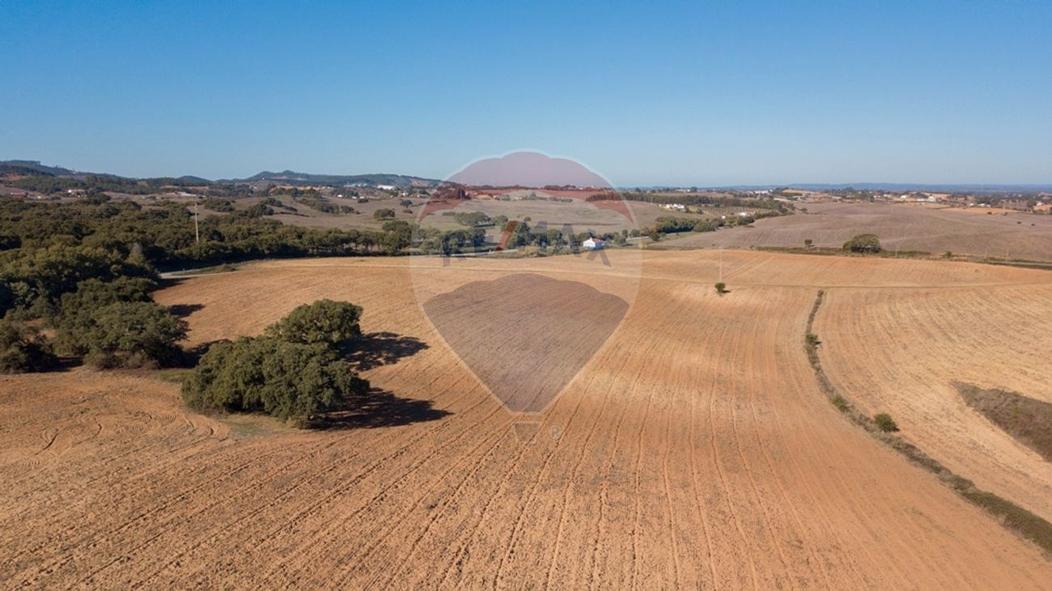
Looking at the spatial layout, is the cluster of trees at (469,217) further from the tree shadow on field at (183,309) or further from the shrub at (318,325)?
the tree shadow on field at (183,309)

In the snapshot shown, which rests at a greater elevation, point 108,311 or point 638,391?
point 108,311

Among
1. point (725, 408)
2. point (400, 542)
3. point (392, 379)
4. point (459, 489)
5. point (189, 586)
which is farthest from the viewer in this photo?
point (392, 379)

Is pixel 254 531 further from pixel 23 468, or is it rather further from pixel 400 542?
pixel 23 468

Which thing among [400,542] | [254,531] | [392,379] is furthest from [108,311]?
[400,542]

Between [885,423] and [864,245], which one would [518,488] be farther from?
[864,245]

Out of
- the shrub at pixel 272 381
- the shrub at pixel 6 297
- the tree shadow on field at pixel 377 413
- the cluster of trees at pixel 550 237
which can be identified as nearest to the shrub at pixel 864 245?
the cluster of trees at pixel 550 237

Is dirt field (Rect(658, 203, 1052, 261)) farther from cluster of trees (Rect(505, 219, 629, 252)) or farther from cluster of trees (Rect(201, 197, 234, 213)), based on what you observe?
cluster of trees (Rect(201, 197, 234, 213))

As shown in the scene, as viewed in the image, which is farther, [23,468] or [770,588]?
[23,468]

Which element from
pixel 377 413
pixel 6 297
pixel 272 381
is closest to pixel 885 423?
pixel 377 413
